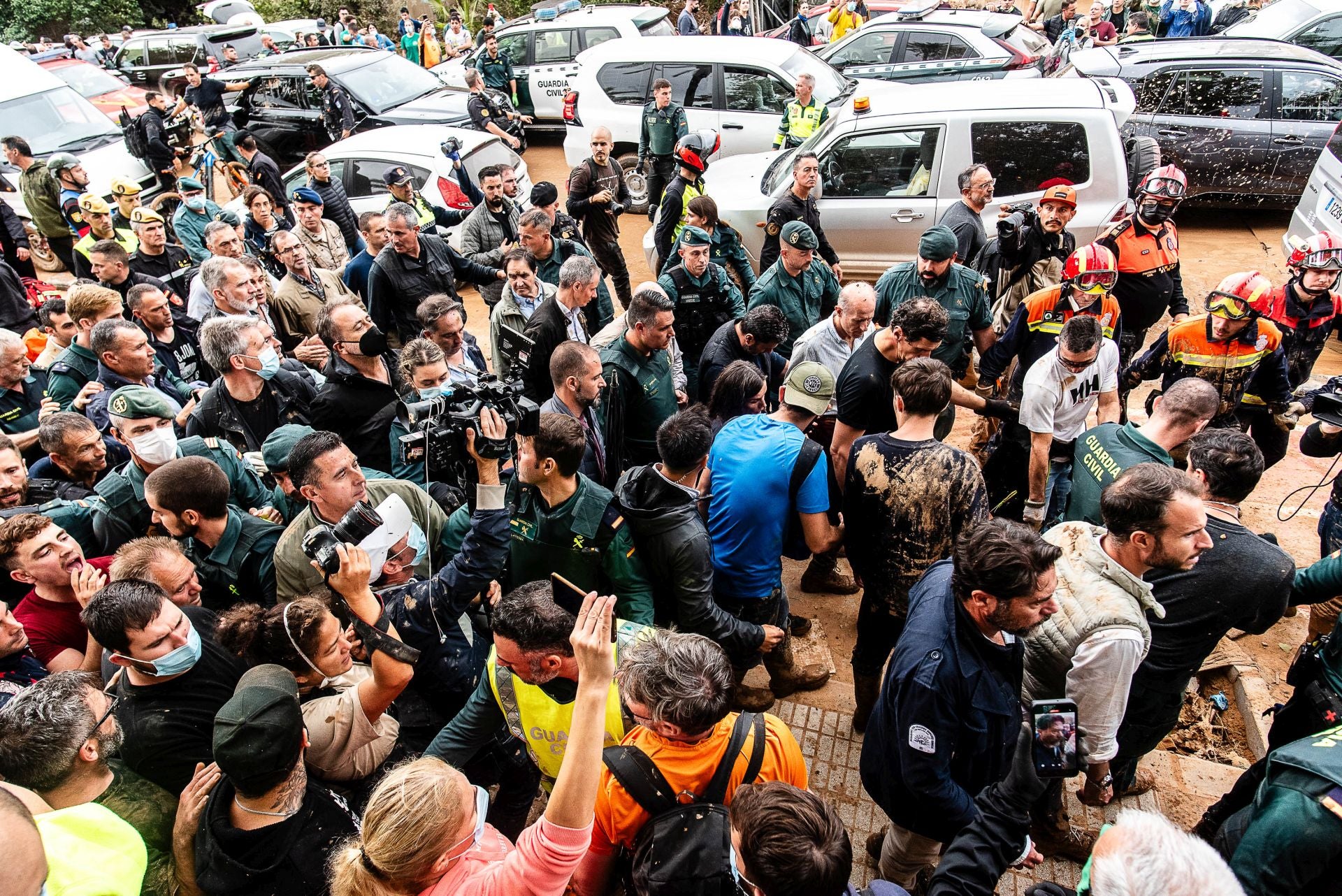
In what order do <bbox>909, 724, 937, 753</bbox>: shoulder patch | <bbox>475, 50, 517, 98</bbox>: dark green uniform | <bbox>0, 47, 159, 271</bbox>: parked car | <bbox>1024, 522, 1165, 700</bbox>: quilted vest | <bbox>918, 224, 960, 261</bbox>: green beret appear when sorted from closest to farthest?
<bbox>909, 724, 937, 753</bbox>: shoulder patch → <bbox>1024, 522, 1165, 700</bbox>: quilted vest → <bbox>918, 224, 960, 261</bbox>: green beret → <bbox>0, 47, 159, 271</bbox>: parked car → <bbox>475, 50, 517, 98</bbox>: dark green uniform

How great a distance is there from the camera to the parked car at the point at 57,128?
9.73m

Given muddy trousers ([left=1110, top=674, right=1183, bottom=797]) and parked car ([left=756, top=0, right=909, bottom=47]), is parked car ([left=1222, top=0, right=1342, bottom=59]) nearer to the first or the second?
parked car ([left=756, top=0, right=909, bottom=47])

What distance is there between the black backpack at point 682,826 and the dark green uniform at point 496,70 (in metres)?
12.8

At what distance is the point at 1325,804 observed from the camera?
6.64 feet

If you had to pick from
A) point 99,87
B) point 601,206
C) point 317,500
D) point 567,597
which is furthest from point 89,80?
point 567,597

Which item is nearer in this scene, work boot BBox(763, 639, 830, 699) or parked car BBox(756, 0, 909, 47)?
work boot BBox(763, 639, 830, 699)

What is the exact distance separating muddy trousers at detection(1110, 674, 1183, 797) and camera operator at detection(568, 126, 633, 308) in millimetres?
5111

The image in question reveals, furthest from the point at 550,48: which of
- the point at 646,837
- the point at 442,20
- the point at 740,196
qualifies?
the point at 646,837

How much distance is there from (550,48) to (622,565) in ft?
40.5

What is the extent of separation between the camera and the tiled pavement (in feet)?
10.4

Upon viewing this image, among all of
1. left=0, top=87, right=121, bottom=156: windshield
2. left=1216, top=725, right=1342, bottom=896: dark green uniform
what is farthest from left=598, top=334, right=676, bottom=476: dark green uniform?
left=0, top=87, right=121, bottom=156: windshield

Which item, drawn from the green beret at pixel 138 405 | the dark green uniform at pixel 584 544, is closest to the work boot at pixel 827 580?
the dark green uniform at pixel 584 544

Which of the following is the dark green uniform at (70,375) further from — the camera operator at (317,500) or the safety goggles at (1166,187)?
the safety goggles at (1166,187)

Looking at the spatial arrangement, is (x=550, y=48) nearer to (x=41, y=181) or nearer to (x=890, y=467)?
(x=41, y=181)
